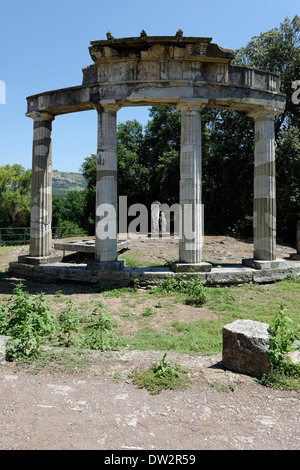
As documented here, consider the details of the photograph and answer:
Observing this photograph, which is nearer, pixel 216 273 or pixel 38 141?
pixel 216 273

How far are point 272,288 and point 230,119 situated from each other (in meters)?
18.6

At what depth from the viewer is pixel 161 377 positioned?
146 inches

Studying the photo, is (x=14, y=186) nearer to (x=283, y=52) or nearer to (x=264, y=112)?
(x=283, y=52)

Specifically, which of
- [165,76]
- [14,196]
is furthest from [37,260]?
[14,196]

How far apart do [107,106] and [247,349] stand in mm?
7962

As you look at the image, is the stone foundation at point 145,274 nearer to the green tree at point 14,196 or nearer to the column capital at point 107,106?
the column capital at point 107,106

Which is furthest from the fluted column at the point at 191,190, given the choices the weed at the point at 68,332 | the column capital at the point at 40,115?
the column capital at the point at 40,115

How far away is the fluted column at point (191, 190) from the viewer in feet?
29.9

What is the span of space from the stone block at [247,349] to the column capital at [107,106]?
24.5ft

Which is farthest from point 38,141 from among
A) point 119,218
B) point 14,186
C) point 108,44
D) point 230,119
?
point 14,186

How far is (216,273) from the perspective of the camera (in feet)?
29.7

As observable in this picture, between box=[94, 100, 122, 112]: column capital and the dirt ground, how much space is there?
24.3 feet

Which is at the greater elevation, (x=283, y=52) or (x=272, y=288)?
(x=283, y=52)

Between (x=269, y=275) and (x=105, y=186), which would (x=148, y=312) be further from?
(x=269, y=275)
